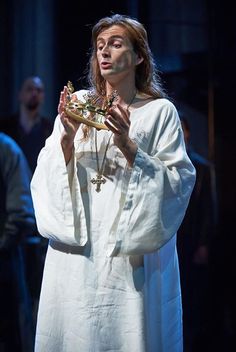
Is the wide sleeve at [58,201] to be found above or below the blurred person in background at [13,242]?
above

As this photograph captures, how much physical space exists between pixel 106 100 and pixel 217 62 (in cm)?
254

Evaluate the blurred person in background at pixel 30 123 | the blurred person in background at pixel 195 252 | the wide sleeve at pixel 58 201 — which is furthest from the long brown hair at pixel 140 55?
the blurred person in background at pixel 30 123

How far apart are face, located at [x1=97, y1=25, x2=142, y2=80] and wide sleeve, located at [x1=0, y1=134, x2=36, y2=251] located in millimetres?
1186

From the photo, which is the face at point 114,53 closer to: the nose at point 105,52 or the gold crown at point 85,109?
the nose at point 105,52

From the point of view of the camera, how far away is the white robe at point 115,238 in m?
2.51

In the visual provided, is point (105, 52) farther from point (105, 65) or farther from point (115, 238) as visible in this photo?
point (115, 238)

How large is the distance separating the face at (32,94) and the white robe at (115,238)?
89.2 inches

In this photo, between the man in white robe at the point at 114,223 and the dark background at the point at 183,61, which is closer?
the man in white robe at the point at 114,223

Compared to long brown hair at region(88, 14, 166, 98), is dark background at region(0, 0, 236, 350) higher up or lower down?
lower down

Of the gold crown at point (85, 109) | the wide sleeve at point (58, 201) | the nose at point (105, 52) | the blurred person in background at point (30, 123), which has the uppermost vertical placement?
the nose at point (105, 52)

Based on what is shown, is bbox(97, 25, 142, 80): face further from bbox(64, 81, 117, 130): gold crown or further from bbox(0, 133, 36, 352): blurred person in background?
bbox(0, 133, 36, 352): blurred person in background

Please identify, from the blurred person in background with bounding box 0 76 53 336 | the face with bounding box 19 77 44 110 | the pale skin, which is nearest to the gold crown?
the pale skin

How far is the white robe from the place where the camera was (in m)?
2.51

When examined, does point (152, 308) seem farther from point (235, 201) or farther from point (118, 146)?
point (235, 201)
